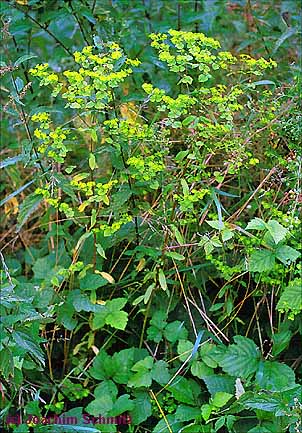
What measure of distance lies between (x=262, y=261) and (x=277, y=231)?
10 centimetres

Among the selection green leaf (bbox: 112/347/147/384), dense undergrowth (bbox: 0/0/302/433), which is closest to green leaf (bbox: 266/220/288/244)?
dense undergrowth (bbox: 0/0/302/433)

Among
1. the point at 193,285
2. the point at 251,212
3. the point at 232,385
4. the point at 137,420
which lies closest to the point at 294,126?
the point at 251,212

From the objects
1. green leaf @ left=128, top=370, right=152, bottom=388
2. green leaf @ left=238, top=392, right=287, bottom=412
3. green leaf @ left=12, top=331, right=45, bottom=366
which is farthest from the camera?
green leaf @ left=128, top=370, right=152, bottom=388

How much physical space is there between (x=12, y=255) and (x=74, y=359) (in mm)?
491

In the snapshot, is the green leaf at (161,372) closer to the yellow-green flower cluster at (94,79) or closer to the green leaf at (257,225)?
the green leaf at (257,225)

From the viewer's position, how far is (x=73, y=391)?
1729 mm

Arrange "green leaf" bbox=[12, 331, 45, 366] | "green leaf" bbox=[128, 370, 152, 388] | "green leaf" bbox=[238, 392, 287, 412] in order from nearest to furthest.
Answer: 1. "green leaf" bbox=[238, 392, 287, 412]
2. "green leaf" bbox=[12, 331, 45, 366]
3. "green leaf" bbox=[128, 370, 152, 388]

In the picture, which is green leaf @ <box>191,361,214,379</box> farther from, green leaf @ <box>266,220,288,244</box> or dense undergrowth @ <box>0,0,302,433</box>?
green leaf @ <box>266,220,288,244</box>

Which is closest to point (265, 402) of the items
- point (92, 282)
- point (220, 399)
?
point (220, 399)

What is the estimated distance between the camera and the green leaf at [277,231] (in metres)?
1.46

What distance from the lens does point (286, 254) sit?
1.54 metres

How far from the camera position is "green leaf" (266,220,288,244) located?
1.46 meters

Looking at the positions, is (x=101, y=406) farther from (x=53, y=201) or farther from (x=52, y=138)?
(x=52, y=138)

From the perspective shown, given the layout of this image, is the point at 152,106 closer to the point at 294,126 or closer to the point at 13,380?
the point at 294,126
